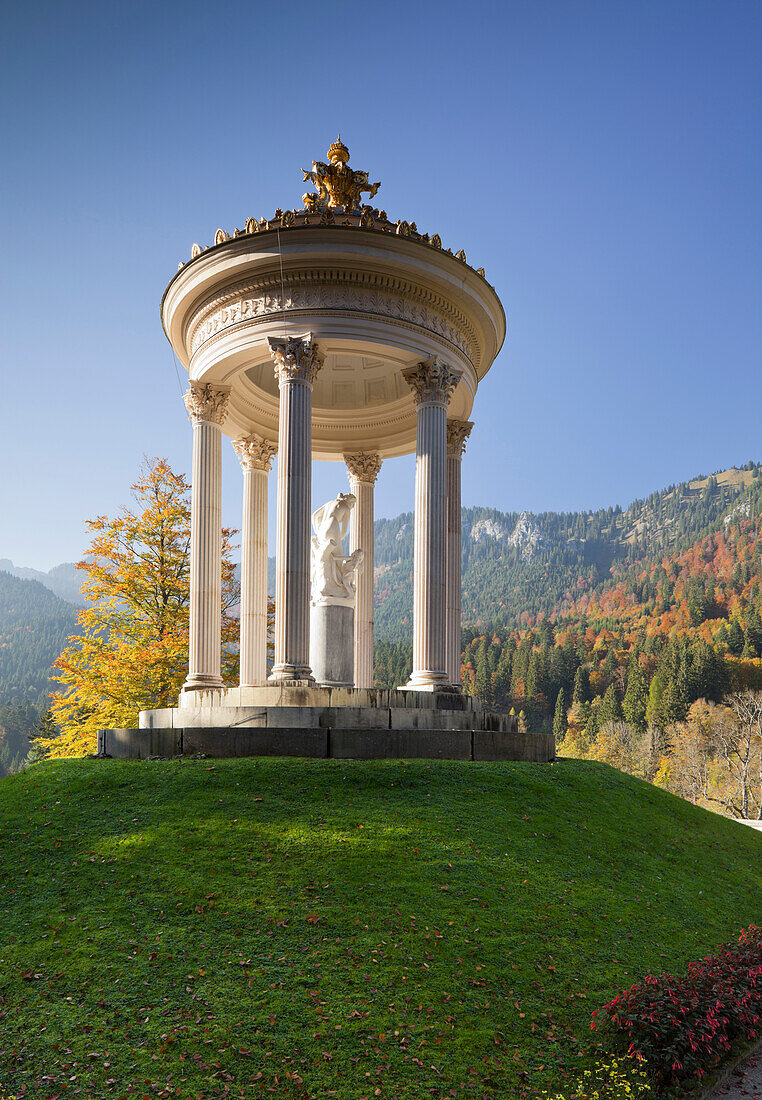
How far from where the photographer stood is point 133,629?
127 feet

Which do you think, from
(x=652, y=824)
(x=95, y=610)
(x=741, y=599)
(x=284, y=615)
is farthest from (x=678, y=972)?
(x=741, y=599)

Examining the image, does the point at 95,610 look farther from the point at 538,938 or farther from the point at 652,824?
the point at 538,938

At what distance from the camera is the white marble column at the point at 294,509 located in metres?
23.0

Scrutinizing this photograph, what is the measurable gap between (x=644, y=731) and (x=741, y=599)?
48447 mm

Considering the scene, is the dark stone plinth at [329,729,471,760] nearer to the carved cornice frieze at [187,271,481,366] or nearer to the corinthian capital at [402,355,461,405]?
the corinthian capital at [402,355,461,405]

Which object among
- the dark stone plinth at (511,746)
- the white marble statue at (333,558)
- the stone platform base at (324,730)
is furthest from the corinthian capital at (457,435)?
the dark stone plinth at (511,746)

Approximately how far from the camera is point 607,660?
151m

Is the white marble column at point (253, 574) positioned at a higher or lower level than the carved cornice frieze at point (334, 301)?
lower

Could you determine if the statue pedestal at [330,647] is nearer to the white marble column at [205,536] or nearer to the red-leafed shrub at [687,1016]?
the white marble column at [205,536]

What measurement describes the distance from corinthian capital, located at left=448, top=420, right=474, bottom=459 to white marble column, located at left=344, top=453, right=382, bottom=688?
412cm

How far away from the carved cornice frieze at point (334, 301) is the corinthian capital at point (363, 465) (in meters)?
7.72

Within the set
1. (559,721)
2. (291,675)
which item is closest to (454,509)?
(291,675)

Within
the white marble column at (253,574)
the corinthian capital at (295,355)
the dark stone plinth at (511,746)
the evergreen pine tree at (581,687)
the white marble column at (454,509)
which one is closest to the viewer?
the dark stone plinth at (511,746)

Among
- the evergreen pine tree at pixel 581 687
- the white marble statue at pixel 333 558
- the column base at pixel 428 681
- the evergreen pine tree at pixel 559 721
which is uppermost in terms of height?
the white marble statue at pixel 333 558
